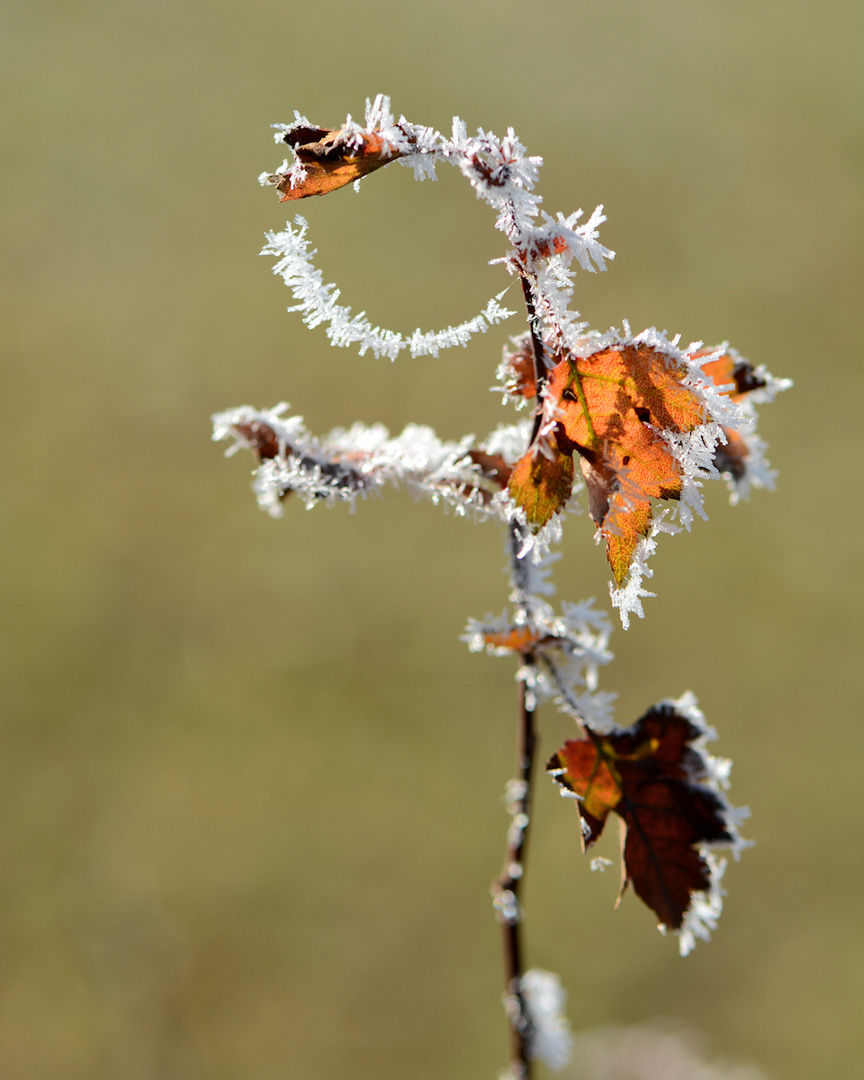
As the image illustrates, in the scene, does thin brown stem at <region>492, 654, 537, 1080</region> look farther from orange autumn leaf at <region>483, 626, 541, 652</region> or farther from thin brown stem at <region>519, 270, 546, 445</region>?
thin brown stem at <region>519, 270, 546, 445</region>

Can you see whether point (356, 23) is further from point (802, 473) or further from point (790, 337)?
point (802, 473)

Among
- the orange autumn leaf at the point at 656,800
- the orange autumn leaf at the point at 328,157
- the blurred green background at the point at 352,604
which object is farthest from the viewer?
the blurred green background at the point at 352,604

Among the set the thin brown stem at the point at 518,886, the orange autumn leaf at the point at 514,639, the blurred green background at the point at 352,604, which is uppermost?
the blurred green background at the point at 352,604

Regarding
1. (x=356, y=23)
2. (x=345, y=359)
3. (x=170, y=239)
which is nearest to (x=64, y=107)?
(x=170, y=239)

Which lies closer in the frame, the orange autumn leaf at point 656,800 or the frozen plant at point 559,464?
the frozen plant at point 559,464

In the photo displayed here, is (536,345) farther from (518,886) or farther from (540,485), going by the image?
(518,886)

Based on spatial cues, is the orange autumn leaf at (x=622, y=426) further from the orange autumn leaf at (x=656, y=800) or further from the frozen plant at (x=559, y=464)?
the orange autumn leaf at (x=656, y=800)

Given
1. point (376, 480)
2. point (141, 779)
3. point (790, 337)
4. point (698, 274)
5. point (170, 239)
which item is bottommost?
point (376, 480)

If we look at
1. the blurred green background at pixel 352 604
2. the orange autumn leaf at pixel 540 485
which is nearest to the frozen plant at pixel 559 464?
the orange autumn leaf at pixel 540 485
